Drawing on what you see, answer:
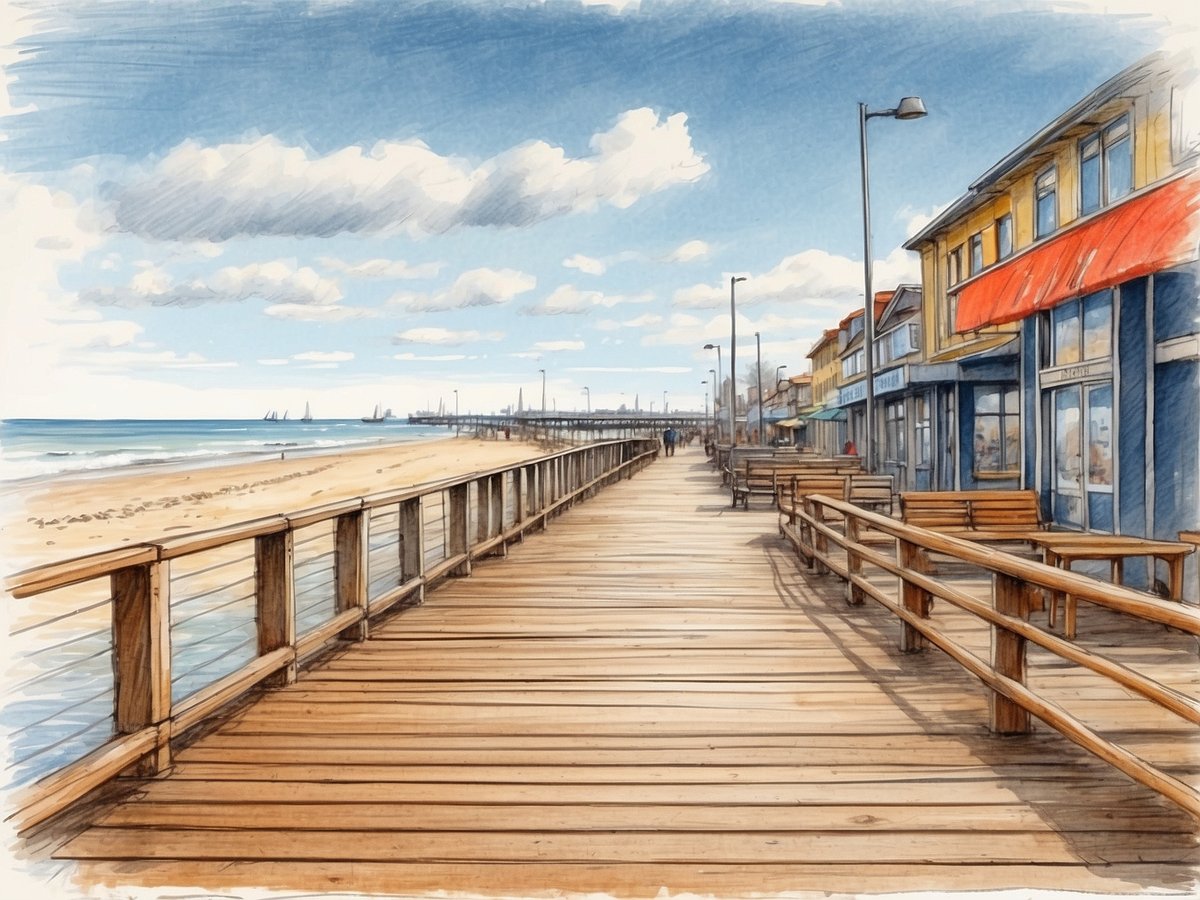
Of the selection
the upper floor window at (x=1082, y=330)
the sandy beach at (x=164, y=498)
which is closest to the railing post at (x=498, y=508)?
the sandy beach at (x=164, y=498)

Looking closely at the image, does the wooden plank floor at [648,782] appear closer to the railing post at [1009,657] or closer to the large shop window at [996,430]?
the railing post at [1009,657]

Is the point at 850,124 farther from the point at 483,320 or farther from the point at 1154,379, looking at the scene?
the point at 483,320

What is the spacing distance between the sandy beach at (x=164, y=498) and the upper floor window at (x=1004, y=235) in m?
12.7

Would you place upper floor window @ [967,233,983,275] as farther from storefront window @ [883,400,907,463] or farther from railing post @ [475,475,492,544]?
railing post @ [475,475,492,544]

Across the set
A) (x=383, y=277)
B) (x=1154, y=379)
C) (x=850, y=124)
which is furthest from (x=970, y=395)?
(x=383, y=277)

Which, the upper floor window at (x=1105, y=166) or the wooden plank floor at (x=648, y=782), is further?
the upper floor window at (x=1105, y=166)

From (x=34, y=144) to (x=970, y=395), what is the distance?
15.8 m

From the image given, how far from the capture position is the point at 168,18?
4676mm

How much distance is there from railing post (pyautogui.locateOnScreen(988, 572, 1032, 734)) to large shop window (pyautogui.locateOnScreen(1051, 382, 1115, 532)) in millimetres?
5811

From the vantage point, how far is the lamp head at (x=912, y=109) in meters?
6.32

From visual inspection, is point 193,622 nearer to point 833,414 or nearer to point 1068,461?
point 1068,461

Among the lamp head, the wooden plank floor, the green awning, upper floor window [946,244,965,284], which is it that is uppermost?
upper floor window [946,244,965,284]

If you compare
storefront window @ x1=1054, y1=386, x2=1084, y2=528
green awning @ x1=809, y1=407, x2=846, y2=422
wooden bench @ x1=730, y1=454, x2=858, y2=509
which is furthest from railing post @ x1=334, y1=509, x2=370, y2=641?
green awning @ x1=809, y1=407, x2=846, y2=422

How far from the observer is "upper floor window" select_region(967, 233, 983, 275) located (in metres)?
16.0
